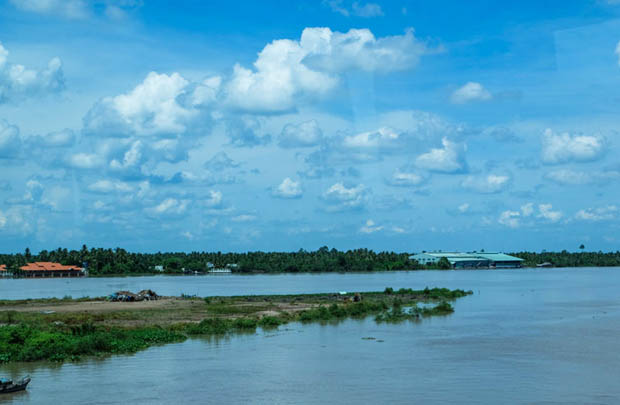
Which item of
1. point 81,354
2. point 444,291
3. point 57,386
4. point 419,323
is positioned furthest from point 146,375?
point 444,291

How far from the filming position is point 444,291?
84.6 metres

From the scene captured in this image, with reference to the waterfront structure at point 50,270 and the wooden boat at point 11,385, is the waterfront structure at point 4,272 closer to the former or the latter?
the waterfront structure at point 50,270

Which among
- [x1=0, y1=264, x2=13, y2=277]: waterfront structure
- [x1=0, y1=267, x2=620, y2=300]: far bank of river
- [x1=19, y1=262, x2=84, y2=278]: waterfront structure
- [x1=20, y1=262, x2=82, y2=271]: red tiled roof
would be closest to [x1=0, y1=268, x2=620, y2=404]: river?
[x1=0, y1=267, x2=620, y2=300]: far bank of river

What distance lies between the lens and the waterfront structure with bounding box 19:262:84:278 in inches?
6900

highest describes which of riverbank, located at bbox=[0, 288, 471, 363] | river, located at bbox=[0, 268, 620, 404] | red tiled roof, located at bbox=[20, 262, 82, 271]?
red tiled roof, located at bbox=[20, 262, 82, 271]

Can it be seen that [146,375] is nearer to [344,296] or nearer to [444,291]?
[344,296]

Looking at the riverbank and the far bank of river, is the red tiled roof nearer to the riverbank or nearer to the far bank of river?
the far bank of river

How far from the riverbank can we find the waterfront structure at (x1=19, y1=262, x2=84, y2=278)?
354 feet

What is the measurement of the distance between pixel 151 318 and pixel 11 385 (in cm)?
2484

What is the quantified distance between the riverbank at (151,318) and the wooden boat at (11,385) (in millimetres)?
7108

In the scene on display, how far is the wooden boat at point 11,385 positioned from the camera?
2778 cm

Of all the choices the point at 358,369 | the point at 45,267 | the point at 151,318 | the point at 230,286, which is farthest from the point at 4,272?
the point at 358,369

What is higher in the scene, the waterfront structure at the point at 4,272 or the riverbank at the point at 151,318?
the waterfront structure at the point at 4,272

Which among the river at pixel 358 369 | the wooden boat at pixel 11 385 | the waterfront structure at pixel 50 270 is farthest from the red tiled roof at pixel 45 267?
the wooden boat at pixel 11 385
